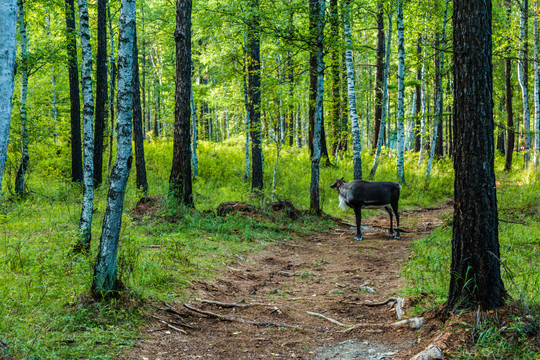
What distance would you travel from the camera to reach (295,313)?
5832 millimetres

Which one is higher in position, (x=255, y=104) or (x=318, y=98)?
(x=255, y=104)

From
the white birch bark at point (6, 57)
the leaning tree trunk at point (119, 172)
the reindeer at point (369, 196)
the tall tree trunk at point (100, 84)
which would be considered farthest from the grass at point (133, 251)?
the white birch bark at point (6, 57)

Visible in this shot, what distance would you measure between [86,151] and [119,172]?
7.95ft

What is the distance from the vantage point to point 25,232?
27.5 feet

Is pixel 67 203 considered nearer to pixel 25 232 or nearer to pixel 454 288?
pixel 25 232

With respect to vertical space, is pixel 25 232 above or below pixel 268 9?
below

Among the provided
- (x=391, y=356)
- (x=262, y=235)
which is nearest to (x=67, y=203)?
(x=262, y=235)

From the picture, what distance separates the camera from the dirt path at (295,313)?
4.51 m

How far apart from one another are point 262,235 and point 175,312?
5153 mm

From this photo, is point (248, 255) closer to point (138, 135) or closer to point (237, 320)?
point (237, 320)

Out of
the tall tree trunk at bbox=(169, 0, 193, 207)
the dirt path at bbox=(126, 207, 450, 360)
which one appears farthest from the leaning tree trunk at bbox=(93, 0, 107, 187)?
the dirt path at bbox=(126, 207, 450, 360)

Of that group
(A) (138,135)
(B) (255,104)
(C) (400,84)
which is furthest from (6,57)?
(C) (400,84)

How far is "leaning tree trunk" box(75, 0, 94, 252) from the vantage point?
22.2ft

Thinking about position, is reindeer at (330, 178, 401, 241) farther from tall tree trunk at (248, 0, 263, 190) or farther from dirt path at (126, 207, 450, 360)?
tall tree trunk at (248, 0, 263, 190)
